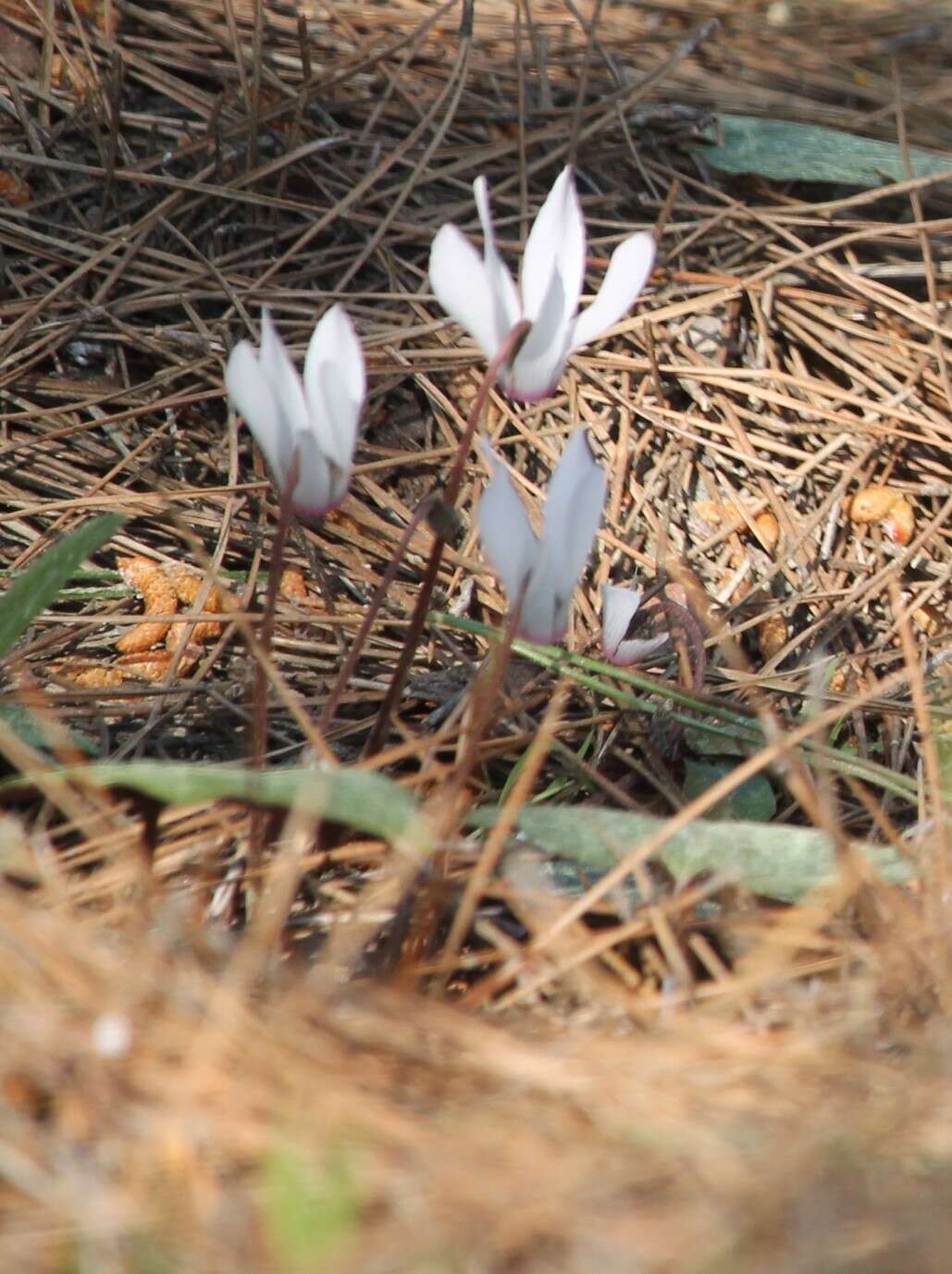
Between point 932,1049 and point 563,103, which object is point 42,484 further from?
point 932,1049

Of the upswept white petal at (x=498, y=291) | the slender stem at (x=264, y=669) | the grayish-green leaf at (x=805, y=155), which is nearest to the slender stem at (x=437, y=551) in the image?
the upswept white petal at (x=498, y=291)

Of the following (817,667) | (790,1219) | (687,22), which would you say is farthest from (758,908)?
(687,22)

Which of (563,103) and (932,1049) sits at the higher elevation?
(563,103)

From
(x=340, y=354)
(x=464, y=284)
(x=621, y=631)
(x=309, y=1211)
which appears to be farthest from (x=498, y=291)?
(x=309, y=1211)

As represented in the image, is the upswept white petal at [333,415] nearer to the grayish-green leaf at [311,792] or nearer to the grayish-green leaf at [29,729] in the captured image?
the grayish-green leaf at [311,792]

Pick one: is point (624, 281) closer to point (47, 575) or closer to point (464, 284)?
point (464, 284)

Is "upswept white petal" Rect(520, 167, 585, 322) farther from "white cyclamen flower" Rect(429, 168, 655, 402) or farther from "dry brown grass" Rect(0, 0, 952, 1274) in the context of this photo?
"dry brown grass" Rect(0, 0, 952, 1274)
